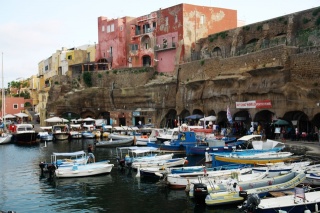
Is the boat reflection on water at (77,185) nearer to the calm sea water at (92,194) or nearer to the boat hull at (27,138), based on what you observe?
the calm sea water at (92,194)

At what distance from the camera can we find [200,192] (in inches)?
936

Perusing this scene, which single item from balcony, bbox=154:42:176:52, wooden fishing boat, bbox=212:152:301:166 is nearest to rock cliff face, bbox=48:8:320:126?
balcony, bbox=154:42:176:52

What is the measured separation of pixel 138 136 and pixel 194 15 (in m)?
27.1

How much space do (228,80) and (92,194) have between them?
3155 cm

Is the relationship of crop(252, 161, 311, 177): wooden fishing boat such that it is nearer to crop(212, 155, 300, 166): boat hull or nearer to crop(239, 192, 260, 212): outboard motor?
crop(212, 155, 300, 166): boat hull

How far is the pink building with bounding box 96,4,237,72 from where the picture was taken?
2817 inches

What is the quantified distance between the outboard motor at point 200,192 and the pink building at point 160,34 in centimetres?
4349

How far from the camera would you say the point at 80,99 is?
262 ft

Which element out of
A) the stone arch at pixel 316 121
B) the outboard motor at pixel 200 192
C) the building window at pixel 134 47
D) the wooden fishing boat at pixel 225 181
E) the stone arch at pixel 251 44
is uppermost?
the building window at pixel 134 47

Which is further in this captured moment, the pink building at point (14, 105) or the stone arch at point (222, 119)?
the pink building at point (14, 105)

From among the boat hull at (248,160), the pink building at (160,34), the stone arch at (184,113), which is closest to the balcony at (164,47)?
the pink building at (160,34)

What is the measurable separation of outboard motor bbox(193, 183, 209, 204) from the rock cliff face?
23714 millimetres

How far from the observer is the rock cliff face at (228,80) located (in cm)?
4539

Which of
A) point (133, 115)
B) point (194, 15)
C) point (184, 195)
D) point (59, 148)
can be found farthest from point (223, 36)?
point (184, 195)
